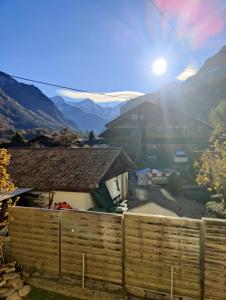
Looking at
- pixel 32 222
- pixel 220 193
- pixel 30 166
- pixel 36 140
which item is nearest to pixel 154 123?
pixel 36 140

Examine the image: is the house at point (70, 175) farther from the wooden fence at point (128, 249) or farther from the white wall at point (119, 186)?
the wooden fence at point (128, 249)

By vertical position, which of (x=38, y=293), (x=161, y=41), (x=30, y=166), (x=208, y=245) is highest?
(x=161, y=41)

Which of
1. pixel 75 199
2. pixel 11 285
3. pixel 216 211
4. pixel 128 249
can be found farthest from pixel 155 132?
pixel 11 285

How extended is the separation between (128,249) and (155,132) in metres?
33.4

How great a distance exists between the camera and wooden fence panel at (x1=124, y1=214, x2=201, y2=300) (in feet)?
20.3

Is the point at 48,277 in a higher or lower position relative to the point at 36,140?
lower

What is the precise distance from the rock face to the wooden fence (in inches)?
16.6

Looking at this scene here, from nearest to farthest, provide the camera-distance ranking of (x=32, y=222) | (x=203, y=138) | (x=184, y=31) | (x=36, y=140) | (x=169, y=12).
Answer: (x=32, y=222), (x=169, y=12), (x=184, y=31), (x=203, y=138), (x=36, y=140)

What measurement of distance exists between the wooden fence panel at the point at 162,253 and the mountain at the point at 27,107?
109860 mm

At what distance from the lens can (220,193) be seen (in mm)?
16641

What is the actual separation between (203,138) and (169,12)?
2997 cm

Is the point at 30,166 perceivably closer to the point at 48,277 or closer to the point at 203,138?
the point at 48,277

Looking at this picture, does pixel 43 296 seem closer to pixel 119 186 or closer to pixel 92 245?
pixel 92 245

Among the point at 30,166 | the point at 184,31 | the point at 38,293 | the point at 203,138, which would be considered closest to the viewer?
the point at 38,293
